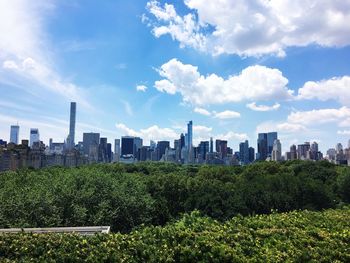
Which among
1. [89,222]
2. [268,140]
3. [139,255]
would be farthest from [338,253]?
[268,140]

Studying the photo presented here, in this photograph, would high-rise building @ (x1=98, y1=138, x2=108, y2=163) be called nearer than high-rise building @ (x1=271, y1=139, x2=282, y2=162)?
No

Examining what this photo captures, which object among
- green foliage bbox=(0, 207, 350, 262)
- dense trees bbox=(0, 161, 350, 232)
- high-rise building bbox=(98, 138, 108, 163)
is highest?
high-rise building bbox=(98, 138, 108, 163)

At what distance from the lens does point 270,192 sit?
1155 inches

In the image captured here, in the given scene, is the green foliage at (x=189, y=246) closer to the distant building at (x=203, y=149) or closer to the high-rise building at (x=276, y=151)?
the high-rise building at (x=276, y=151)

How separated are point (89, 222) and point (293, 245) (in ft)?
53.8

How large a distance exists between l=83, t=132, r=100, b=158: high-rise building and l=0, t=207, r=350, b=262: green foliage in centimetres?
16684

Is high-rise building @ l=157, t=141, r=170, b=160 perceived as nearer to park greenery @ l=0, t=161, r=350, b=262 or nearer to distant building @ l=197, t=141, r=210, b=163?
distant building @ l=197, t=141, r=210, b=163

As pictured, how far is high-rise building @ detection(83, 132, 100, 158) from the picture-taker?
179 meters

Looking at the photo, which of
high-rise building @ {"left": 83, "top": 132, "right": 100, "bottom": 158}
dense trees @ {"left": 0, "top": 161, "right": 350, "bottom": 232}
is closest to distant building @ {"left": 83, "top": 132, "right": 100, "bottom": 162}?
high-rise building @ {"left": 83, "top": 132, "right": 100, "bottom": 158}

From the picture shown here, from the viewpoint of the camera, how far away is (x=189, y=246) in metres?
6.17

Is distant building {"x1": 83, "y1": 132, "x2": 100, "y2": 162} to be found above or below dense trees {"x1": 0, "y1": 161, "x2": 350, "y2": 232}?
above

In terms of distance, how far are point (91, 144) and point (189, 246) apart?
183 metres

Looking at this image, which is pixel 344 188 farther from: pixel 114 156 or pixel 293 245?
pixel 114 156

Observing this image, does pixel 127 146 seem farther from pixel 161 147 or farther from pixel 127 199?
pixel 127 199
